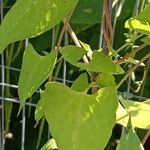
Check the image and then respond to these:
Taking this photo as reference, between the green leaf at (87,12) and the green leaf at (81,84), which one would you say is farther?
the green leaf at (87,12)

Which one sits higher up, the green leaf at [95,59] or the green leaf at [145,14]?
the green leaf at [145,14]

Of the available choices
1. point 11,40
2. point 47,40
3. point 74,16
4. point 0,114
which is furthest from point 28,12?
point 0,114

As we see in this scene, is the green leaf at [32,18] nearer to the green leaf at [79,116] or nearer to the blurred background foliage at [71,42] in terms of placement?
the green leaf at [79,116]

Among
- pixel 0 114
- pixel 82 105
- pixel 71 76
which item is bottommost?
pixel 0 114

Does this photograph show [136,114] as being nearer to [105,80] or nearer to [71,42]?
[105,80]

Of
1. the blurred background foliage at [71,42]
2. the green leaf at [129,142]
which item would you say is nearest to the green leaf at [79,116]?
the green leaf at [129,142]

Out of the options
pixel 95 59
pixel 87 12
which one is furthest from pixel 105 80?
pixel 87 12

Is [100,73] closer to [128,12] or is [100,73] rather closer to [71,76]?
[128,12]
